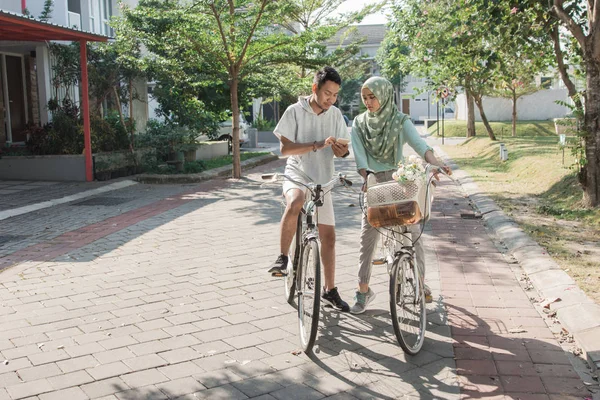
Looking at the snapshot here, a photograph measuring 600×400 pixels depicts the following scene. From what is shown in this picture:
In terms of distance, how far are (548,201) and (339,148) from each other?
7224mm

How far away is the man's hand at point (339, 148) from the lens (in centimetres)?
450

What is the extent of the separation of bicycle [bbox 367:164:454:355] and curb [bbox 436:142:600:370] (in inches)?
44.4

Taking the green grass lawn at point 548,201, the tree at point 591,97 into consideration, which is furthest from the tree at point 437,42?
the tree at point 591,97

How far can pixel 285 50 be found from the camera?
15.5 meters

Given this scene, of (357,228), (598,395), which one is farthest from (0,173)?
(598,395)

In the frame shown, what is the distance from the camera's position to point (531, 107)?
38469mm

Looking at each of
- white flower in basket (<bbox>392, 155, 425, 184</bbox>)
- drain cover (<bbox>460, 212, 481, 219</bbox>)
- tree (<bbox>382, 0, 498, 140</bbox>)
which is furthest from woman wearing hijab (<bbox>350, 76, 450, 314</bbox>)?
tree (<bbox>382, 0, 498, 140</bbox>)

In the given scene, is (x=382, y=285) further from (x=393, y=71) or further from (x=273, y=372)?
(x=393, y=71)

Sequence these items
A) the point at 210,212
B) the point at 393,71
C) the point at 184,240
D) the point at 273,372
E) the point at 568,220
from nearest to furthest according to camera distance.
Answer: the point at 273,372, the point at 184,240, the point at 568,220, the point at 210,212, the point at 393,71

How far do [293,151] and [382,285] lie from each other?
1905 millimetres

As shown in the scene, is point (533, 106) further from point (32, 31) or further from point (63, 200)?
point (63, 200)

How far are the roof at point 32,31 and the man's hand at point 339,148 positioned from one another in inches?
346

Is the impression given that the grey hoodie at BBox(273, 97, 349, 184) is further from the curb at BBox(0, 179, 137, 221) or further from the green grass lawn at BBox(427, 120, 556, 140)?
the green grass lawn at BBox(427, 120, 556, 140)

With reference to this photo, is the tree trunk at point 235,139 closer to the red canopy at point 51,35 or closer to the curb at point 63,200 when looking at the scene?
the curb at point 63,200
